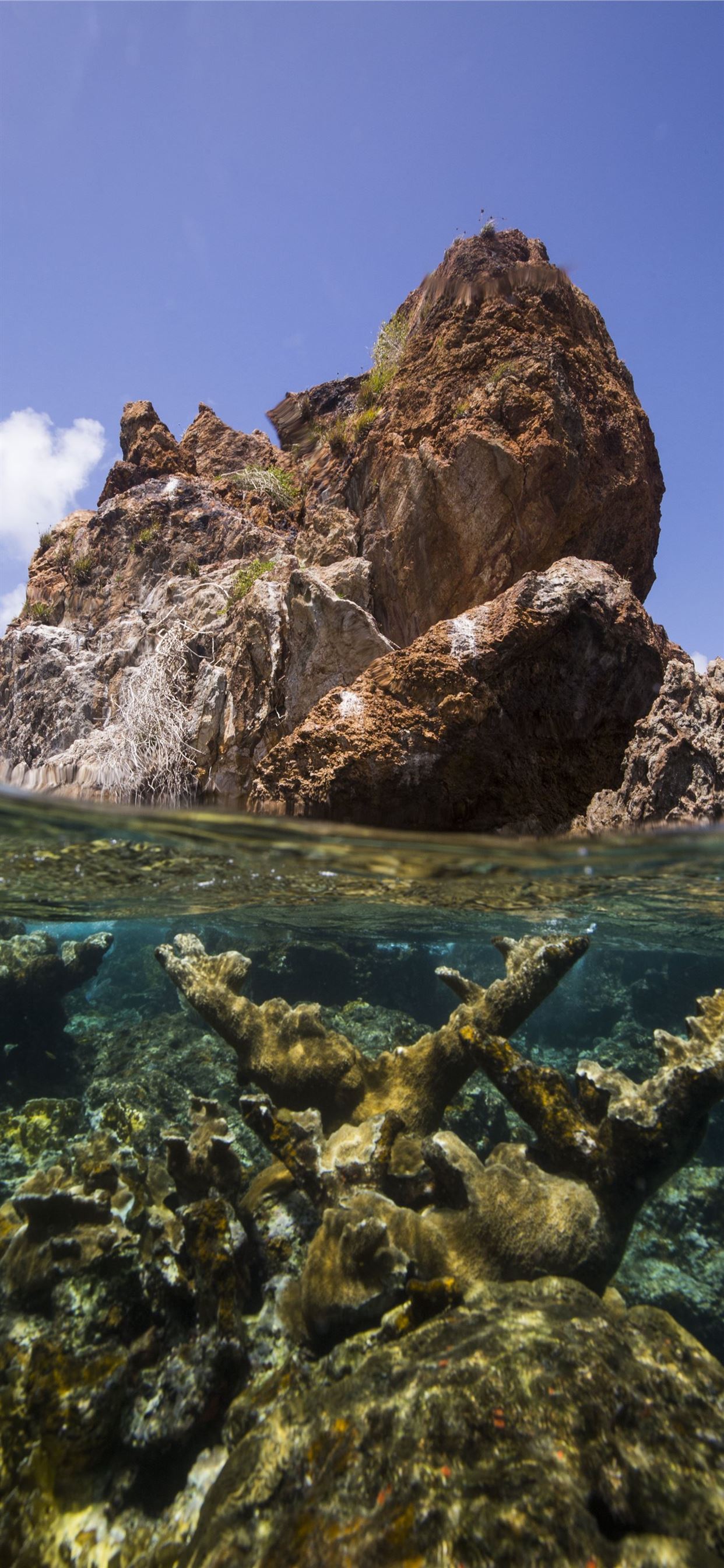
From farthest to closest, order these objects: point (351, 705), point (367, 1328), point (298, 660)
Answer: point (298, 660), point (351, 705), point (367, 1328)

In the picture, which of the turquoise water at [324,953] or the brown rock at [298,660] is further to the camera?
the brown rock at [298,660]

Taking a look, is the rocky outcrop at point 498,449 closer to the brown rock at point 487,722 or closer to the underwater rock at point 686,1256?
the brown rock at point 487,722

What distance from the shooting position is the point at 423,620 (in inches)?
325

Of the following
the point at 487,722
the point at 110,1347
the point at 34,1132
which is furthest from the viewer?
the point at 34,1132

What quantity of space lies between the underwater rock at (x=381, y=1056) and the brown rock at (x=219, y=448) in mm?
10227

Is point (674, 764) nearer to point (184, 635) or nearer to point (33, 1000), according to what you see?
point (184, 635)

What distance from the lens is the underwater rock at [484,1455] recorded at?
10.5 ft

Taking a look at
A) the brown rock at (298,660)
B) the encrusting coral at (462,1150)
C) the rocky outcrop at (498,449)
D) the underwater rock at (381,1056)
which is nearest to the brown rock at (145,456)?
the rocky outcrop at (498,449)

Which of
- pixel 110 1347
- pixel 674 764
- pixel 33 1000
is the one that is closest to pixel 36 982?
pixel 33 1000

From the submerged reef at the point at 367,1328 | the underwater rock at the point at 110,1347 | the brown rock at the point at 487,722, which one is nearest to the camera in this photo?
the submerged reef at the point at 367,1328

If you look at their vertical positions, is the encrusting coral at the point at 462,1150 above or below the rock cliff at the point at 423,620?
below

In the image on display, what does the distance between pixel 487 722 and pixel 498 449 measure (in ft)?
12.0

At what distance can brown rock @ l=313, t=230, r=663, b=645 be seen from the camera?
775 centimetres

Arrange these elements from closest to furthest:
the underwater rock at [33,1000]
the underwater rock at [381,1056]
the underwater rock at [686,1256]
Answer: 1. the underwater rock at [381,1056]
2. the underwater rock at [686,1256]
3. the underwater rock at [33,1000]
